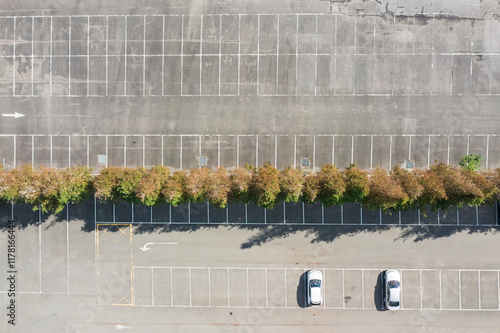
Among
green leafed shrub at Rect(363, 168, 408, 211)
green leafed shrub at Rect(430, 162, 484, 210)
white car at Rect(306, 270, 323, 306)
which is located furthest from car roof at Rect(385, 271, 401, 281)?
green leafed shrub at Rect(430, 162, 484, 210)

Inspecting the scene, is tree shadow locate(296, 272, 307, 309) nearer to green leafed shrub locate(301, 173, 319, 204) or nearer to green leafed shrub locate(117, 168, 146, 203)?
green leafed shrub locate(301, 173, 319, 204)

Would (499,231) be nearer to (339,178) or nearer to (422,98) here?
(422,98)

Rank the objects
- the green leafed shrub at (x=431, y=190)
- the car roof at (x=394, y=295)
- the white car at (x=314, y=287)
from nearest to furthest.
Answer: the green leafed shrub at (x=431, y=190)
the car roof at (x=394, y=295)
the white car at (x=314, y=287)

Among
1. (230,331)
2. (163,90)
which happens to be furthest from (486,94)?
(230,331)

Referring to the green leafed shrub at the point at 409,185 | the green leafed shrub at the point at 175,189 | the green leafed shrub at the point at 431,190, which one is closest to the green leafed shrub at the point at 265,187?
the green leafed shrub at the point at 175,189

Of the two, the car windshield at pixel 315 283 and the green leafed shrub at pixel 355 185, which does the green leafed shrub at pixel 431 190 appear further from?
the car windshield at pixel 315 283

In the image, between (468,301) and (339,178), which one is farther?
(468,301)
